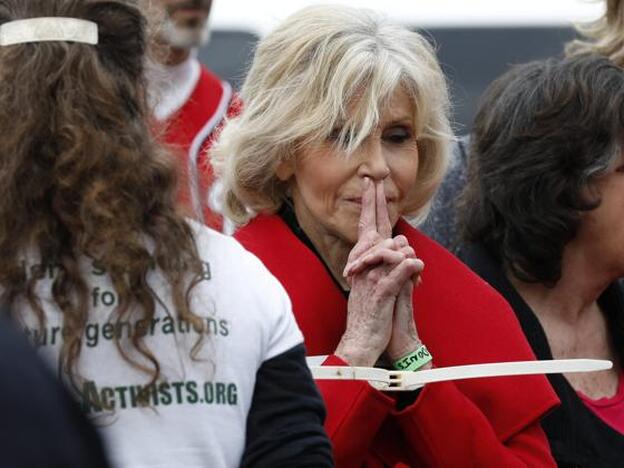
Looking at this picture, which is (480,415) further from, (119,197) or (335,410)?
(119,197)

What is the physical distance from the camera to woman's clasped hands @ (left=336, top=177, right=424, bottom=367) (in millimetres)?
2748

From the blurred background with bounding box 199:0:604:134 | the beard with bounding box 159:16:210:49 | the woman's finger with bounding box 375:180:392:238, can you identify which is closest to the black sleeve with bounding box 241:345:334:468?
the woman's finger with bounding box 375:180:392:238

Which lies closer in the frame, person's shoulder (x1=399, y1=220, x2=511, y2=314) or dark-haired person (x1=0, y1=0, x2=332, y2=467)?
dark-haired person (x1=0, y1=0, x2=332, y2=467)

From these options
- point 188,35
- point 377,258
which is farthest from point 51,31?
point 188,35

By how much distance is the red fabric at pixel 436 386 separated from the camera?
267 centimetres

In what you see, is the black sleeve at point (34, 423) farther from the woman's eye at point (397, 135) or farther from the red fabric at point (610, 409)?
the red fabric at point (610, 409)

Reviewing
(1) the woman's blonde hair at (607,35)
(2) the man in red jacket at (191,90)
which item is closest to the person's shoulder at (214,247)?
(2) the man in red jacket at (191,90)

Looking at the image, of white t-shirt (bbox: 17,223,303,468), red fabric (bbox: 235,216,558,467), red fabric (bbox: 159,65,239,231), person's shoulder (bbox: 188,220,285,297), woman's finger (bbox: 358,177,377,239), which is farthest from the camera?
red fabric (bbox: 159,65,239,231)

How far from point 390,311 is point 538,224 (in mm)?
640

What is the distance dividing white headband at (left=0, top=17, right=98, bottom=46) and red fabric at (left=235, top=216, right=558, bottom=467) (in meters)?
0.81

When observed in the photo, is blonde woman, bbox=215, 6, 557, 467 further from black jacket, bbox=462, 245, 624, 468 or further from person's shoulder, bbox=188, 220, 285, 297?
person's shoulder, bbox=188, 220, 285, 297

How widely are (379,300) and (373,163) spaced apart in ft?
0.92

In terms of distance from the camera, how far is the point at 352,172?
291cm

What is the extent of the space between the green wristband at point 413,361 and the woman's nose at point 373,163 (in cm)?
34
